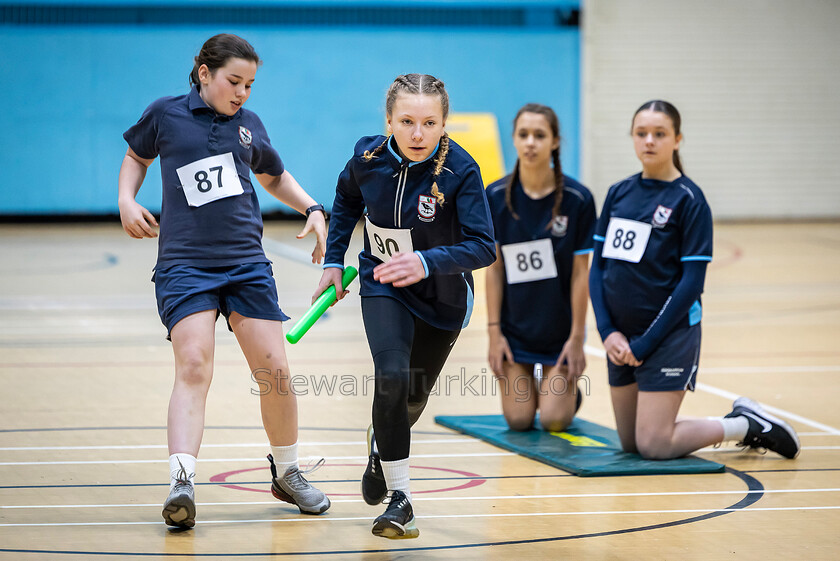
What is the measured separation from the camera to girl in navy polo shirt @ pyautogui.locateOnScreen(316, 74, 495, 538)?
2.95 meters

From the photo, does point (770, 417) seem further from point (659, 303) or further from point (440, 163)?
point (440, 163)

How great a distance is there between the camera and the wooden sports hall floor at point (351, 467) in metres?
3.04

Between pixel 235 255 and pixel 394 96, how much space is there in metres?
0.75

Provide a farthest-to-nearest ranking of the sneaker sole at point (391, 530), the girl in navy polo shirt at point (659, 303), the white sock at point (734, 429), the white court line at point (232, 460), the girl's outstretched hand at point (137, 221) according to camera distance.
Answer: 1. the white sock at point (734, 429)
2. the girl in navy polo shirt at point (659, 303)
3. the white court line at point (232, 460)
4. the girl's outstretched hand at point (137, 221)
5. the sneaker sole at point (391, 530)

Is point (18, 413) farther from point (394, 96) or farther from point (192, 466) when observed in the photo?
point (394, 96)

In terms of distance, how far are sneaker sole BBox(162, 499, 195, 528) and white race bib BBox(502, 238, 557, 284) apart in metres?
2.18

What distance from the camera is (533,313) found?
15.7 feet

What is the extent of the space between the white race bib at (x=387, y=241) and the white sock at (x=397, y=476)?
25.1 inches

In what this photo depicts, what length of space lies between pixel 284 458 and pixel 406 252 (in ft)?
2.85

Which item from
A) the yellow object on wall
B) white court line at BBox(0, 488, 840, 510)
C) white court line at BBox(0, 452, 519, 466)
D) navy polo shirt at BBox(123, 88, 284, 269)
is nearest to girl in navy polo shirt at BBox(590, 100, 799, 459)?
white court line at BBox(0, 488, 840, 510)

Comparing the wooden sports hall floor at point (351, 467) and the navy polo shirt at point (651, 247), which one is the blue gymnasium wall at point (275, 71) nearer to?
the wooden sports hall floor at point (351, 467)

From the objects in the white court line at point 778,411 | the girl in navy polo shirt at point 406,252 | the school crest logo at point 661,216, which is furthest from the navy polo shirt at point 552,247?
the girl in navy polo shirt at point 406,252

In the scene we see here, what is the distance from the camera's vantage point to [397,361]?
297 centimetres

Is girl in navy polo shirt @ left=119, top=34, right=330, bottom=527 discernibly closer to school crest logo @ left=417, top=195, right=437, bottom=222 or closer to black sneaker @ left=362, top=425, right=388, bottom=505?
black sneaker @ left=362, top=425, right=388, bottom=505
